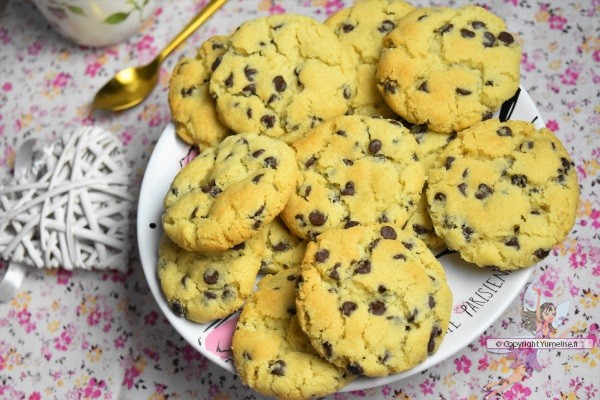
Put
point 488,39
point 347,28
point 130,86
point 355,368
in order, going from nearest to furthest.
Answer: point 355,368, point 488,39, point 347,28, point 130,86

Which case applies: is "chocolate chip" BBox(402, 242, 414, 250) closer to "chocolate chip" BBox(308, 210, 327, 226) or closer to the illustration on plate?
"chocolate chip" BBox(308, 210, 327, 226)

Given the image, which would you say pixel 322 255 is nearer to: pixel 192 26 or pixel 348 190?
pixel 348 190

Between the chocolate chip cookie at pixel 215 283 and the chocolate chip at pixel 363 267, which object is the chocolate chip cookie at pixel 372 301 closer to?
the chocolate chip at pixel 363 267

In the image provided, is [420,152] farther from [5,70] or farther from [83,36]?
[5,70]

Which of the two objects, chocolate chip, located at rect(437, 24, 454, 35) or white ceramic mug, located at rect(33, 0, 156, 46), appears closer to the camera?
chocolate chip, located at rect(437, 24, 454, 35)

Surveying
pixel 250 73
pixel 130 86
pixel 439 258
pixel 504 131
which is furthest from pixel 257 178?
pixel 130 86

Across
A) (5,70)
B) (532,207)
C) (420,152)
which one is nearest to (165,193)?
(420,152)

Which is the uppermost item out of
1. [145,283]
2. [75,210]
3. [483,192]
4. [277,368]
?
[483,192]

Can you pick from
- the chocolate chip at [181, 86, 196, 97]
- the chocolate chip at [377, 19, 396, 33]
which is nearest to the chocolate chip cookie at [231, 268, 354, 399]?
the chocolate chip at [181, 86, 196, 97]
